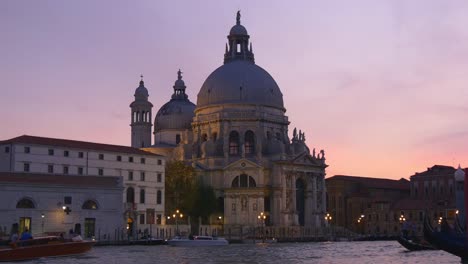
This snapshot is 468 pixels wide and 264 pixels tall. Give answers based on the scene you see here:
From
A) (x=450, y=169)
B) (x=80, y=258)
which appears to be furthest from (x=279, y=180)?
(x=80, y=258)

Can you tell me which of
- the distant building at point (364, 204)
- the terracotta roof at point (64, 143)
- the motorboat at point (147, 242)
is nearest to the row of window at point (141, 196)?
the terracotta roof at point (64, 143)

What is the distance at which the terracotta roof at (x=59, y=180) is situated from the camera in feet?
207

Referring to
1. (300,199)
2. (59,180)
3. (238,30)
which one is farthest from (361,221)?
(59,180)

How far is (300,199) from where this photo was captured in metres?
98.6

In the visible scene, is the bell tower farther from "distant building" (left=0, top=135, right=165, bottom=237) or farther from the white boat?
the white boat

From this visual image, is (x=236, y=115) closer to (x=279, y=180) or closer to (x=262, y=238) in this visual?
(x=279, y=180)

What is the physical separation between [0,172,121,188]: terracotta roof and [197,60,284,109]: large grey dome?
1318 inches

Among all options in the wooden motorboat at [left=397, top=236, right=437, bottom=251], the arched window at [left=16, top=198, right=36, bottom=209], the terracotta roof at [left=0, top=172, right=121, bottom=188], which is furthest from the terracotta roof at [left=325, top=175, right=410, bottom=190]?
the arched window at [left=16, top=198, right=36, bottom=209]

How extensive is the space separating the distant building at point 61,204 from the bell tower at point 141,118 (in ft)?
133

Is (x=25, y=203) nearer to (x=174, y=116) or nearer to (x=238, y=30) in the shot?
(x=174, y=116)

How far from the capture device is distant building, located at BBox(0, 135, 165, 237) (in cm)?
6956

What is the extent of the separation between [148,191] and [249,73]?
91.6 ft

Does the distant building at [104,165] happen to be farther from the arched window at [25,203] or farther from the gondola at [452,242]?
the gondola at [452,242]

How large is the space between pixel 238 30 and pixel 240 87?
401 inches
